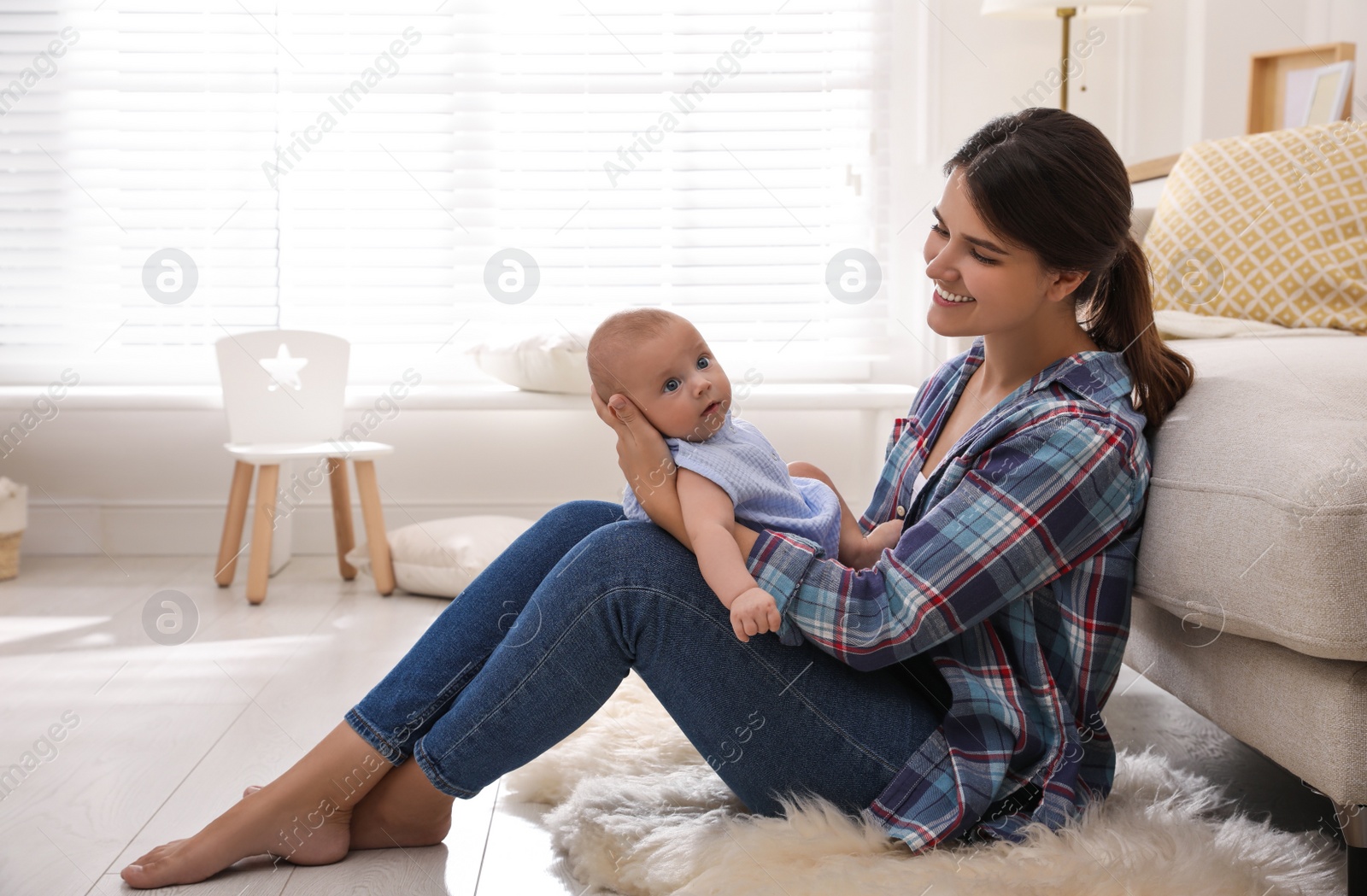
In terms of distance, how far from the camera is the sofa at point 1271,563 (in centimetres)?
87

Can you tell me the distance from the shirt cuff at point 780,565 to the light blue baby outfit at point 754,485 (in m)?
0.08

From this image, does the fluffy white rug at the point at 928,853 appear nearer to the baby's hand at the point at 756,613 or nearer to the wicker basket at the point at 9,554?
the baby's hand at the point at 756,613

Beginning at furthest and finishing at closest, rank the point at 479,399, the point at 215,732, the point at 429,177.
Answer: the point at 429,177 → the point at 479,399 → the point at 215,732

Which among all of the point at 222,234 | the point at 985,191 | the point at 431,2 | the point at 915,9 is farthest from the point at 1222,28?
the point at 222,234

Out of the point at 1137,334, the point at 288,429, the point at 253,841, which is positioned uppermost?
the point at 1137,334

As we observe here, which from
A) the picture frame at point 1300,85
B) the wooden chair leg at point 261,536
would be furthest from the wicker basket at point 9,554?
the picture frame at point 1300,85

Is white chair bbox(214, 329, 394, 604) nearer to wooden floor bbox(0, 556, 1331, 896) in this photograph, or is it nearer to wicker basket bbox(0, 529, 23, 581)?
wooden floor bbox(0, 556, 1331, 896)

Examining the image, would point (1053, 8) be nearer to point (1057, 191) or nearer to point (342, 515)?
point (1057, 191)

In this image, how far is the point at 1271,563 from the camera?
914mm

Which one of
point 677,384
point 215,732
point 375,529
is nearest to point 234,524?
point 375,529

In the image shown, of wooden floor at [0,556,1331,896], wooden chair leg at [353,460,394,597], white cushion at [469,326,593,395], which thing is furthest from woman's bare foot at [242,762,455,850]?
white cushion at [469,326,593,395]

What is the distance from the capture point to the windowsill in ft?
9.27

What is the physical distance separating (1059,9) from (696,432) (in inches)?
86.2

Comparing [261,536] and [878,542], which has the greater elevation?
[878,542]
